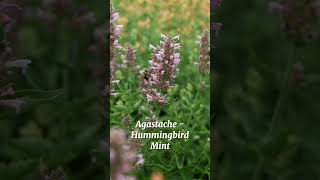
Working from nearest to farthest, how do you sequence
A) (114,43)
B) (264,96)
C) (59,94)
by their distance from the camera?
(59,94) < (114,43) < (264,96)

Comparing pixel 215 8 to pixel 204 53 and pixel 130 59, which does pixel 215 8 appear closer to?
pixel 204 53

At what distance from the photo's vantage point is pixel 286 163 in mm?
2068

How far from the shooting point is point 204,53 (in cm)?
205

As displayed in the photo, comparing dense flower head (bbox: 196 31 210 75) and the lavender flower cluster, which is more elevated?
the lavender flower cluster

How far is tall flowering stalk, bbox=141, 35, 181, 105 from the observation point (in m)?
2.01

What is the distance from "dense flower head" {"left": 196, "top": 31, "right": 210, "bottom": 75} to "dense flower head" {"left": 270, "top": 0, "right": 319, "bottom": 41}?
0.25 m

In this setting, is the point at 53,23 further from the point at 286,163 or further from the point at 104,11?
the point at 286,163

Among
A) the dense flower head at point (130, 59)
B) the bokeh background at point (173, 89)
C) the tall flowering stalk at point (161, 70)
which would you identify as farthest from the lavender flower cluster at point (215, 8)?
the dense flower head at point (130, 59)

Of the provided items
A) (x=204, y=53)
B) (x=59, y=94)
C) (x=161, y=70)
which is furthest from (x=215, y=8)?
(x=59, y=94)

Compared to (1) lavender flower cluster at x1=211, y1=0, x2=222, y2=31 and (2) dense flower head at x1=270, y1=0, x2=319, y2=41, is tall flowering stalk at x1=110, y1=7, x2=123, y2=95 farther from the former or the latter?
(2) dense flower head at x1=270, y1=0, x2=319, y2=41

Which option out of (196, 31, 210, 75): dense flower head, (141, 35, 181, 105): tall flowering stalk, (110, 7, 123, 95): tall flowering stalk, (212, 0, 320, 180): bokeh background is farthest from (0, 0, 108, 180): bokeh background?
(212, 0, 320, 180): bokeh background

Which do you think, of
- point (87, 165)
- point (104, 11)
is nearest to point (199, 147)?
Answer: point (87, 165)

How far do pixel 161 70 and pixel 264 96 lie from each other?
0.45 meters

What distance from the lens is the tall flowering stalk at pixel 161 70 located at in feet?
6.59
